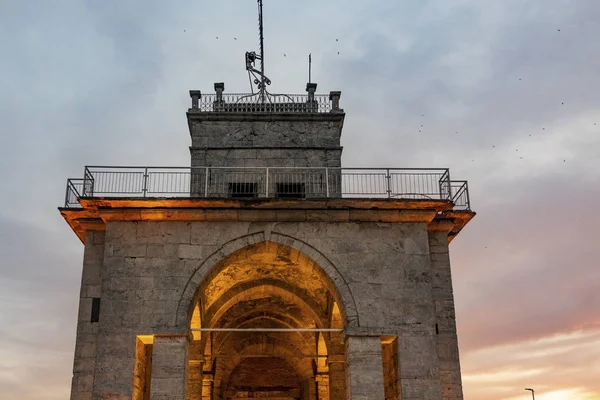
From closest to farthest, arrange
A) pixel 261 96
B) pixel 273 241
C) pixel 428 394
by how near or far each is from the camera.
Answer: pixel 428 394, pixel 273 241, pixel 261 96

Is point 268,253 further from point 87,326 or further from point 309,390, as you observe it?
point 309,390

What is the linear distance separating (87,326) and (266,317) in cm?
867

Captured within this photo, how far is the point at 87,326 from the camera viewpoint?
48.6ft

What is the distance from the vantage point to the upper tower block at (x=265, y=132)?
2011 centimetres

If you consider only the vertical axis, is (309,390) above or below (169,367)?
above

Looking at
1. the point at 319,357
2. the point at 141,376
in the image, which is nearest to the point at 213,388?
the point at 319,357


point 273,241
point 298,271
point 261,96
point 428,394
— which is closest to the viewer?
point 428,394

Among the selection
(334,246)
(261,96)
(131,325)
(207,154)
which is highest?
(261,96)

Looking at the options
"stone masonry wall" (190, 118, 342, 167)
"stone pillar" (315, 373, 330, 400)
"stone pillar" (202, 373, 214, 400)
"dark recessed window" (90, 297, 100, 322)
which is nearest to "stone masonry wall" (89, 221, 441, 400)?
"dark recessed window" (90, 297, 100, 322)

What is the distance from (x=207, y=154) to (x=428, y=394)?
10.1 m

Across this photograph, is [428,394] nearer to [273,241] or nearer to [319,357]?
[273,241]

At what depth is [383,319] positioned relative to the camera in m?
14.7

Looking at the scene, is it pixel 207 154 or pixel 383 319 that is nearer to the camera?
pixel 383 319

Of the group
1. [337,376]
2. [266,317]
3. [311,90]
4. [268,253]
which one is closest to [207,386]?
[266,317]
